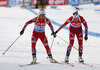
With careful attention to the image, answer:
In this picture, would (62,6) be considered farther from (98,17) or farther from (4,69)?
(4,69)

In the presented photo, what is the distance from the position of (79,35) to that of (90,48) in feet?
9.27

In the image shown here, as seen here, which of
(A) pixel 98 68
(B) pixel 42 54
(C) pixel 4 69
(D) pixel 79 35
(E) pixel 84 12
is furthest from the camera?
(E) pixel 84 12

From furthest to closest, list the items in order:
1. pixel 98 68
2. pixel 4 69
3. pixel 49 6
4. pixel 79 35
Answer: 1. pixel 49 6
2. pixel 79 35
3. pixel 98 68
4. pixel 4 69

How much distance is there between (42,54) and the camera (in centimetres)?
692

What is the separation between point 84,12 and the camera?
56.8 feet

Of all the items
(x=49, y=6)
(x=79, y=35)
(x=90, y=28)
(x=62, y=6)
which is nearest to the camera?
(x=79, y=35)

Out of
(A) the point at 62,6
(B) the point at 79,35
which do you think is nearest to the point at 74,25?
(B) the point at 79,35

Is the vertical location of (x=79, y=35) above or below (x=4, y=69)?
above

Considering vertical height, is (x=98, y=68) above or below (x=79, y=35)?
below

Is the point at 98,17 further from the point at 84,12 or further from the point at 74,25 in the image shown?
the point at 74,25

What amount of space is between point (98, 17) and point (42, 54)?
9264mm

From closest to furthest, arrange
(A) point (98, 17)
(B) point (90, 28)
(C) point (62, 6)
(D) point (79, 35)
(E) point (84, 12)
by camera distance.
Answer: (D) point (79, 35) → (B) point (90, 28) → (A) point (98, 17) → (E) point (84, 12) → (C) point (62, 6)

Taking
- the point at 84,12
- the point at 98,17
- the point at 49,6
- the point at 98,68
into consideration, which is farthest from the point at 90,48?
the point at 49,6

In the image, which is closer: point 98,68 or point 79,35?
point 98,68
